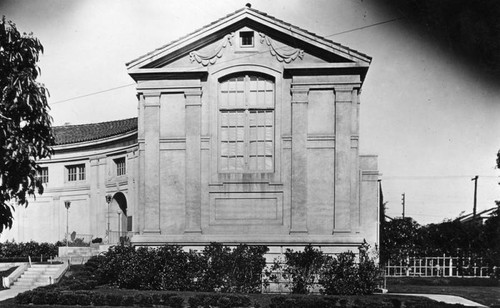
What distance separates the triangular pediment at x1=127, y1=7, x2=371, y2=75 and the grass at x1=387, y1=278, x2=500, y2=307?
10737mm

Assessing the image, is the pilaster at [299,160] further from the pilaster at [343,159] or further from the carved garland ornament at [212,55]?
the carved garland ornament at [212,55]

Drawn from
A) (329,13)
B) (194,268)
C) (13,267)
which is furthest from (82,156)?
(329,13)

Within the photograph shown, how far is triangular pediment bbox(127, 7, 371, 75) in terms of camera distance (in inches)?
963

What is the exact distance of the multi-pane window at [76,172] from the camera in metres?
42.5

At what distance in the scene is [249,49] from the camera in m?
25.2

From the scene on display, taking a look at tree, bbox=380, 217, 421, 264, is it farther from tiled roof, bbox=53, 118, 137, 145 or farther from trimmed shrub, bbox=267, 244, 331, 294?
tiled roof, bbox=53, 118, 137, 145

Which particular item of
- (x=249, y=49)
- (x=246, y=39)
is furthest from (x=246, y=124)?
(x=246, y=39)

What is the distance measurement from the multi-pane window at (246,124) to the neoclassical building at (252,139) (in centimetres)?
5

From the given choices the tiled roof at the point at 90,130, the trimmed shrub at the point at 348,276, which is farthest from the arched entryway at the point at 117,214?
the trimmed shrub at the point at 348,276

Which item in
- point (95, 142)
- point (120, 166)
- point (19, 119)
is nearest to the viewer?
point (19, 119)

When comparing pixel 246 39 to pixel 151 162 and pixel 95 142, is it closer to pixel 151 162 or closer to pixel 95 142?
pixel 151 162

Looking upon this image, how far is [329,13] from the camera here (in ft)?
61.7

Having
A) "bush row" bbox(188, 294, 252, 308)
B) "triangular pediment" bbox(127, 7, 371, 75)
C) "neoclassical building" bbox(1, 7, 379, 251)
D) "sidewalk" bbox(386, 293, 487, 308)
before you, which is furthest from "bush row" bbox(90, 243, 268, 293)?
"triangular pediment" bbox(127, 7, 371, 75)

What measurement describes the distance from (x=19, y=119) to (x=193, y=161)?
40.8 ft
